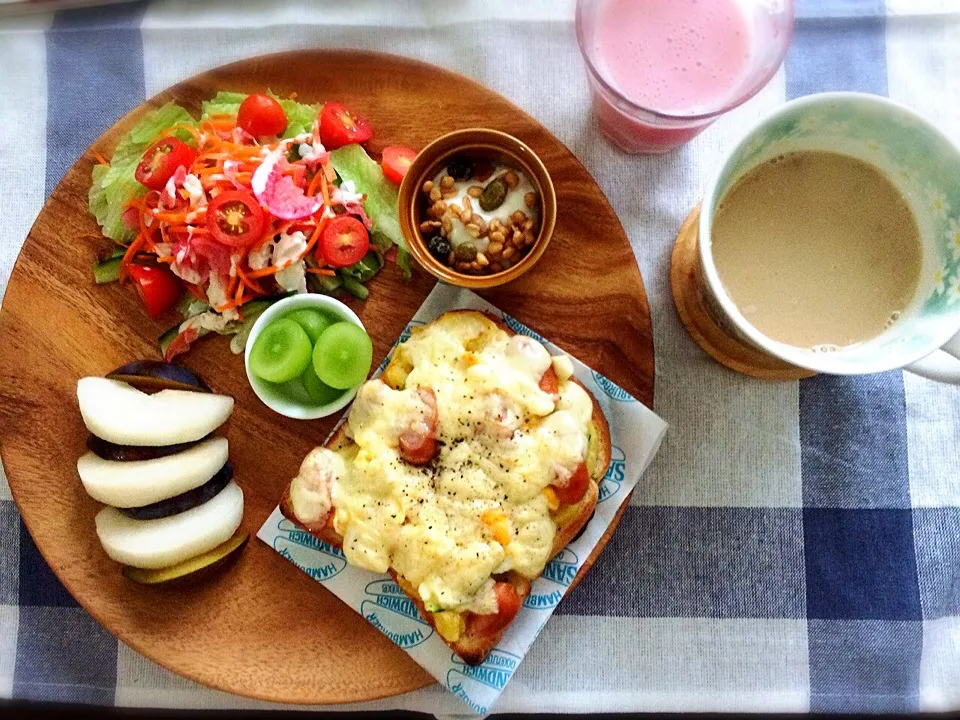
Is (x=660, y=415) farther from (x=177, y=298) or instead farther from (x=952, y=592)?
(x=177, y=298)

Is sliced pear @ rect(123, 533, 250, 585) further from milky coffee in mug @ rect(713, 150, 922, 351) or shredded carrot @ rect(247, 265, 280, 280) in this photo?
milky coffee in mug @ rect(713, 150, 922, 351)

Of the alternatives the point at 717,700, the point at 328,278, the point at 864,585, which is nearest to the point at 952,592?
the point at 864,585

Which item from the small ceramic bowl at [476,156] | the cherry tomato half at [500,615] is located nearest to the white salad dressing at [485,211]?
the small ceramic bowl at [476,156]

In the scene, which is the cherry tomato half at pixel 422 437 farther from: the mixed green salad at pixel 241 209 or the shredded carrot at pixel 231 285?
the shredded carrot at pixel 231 285

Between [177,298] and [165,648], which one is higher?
[177,298]

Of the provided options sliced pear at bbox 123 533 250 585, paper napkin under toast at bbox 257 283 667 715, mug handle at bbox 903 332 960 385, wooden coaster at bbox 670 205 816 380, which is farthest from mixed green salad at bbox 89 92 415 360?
mug handle at bbox 903 332 960 385
